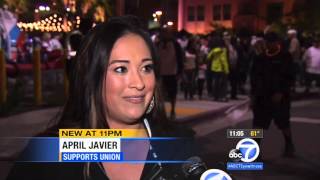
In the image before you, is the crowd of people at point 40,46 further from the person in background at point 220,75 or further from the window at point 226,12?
the person in background at point 220,75

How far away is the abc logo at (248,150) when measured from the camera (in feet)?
5.82

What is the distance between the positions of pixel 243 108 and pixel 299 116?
1.02 ft

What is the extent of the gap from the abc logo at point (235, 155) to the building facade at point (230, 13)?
0.38 m

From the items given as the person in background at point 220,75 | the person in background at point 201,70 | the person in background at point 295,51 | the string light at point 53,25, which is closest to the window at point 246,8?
the person in background at point 295,51

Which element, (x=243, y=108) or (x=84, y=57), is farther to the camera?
(x=243, y=108)

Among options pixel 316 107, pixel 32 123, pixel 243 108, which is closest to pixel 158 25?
pixel 32 123

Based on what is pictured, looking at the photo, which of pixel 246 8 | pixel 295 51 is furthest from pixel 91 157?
pixel 295 51

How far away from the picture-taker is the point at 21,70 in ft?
6.56

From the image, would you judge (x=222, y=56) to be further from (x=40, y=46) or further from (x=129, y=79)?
(x=129, y=79)

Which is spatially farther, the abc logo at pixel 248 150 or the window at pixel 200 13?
the abc logo at pixel 248 150

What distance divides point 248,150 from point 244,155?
20 mm

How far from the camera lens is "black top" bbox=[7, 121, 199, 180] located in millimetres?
1240

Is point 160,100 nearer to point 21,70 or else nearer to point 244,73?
point 21,70

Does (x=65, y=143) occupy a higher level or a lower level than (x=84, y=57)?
lower
